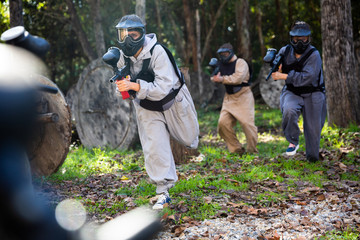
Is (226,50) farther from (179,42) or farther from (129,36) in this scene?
(179,42)

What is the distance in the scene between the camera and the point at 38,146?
5734 millimetres

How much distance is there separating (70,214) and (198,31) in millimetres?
13481

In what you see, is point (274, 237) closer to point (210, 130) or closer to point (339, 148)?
point (339, 148)

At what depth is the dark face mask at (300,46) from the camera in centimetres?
680

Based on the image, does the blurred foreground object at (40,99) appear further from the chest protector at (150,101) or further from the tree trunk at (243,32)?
the tree trunk at (243,32)

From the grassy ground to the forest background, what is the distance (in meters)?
1.35

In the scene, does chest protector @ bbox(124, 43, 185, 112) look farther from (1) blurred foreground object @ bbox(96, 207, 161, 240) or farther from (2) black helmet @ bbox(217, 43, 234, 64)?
(2) black helmet @ bbox(217, 43, 234, 64)

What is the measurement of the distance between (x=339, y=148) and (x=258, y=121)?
4.92m

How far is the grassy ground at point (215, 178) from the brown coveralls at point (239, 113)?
0.32 m

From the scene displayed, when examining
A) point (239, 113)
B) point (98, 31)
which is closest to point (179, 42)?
point (98, 31)

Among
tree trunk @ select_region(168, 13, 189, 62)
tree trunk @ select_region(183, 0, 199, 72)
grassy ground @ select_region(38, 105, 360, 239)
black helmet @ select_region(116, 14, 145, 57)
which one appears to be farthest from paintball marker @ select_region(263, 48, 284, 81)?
tree trunk @ select_region(168, 13, 189, 62)

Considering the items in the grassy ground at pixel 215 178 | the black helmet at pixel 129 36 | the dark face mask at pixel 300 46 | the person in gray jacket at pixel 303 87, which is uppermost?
the black helmet at pixel 129 36

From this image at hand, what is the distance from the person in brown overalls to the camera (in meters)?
8.57

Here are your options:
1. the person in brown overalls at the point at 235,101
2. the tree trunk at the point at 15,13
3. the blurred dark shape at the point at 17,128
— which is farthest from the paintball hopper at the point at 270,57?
the tree trunk at the point at 15,13
